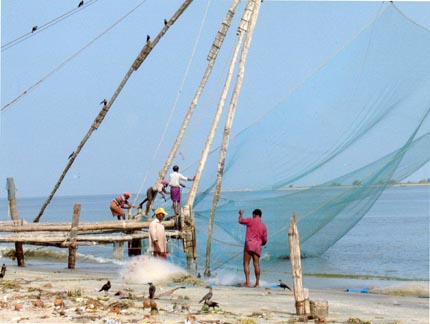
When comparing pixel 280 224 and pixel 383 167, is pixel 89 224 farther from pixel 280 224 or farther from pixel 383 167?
pixel 383 167

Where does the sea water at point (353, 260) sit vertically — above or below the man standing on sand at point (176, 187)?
below

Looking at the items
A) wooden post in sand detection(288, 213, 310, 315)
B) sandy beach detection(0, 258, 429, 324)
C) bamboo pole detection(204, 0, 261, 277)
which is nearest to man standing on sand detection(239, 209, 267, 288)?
sandy beach detection(0, 258, 429, 324)

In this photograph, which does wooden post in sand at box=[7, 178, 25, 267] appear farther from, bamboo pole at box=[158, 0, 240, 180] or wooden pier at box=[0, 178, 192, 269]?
bamboo pole at box=[158, 0, 240, 180]

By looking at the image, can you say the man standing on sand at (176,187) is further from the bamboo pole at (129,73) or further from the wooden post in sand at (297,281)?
the wooden post in sand at (297,281)

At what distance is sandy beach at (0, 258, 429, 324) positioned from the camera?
6.59 metres

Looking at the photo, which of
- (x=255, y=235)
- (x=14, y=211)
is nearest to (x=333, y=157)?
(x=255, y=235)

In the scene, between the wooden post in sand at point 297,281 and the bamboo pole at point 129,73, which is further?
the bamboo pole at point 129,73

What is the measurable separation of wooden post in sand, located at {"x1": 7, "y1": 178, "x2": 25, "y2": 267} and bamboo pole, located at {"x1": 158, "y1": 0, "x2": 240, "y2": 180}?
3.07 meters

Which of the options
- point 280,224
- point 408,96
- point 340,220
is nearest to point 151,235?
point 280,224

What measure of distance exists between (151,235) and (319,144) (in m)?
3.10

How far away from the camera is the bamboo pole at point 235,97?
37.4 feet

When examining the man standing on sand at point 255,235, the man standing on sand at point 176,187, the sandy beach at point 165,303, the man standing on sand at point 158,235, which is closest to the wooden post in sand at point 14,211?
the man standing on sand at point 176,187

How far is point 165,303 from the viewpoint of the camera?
7562mm

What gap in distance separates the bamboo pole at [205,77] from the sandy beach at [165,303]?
8.89 ft
